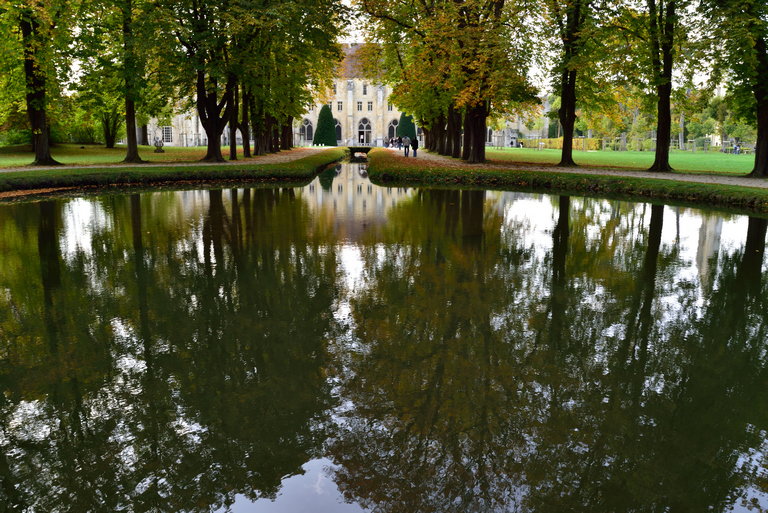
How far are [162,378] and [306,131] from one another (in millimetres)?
84819

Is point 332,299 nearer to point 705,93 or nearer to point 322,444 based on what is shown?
point 322,444

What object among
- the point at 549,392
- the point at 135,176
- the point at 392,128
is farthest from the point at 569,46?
the point at 392,128

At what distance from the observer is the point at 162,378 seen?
385 centimetres

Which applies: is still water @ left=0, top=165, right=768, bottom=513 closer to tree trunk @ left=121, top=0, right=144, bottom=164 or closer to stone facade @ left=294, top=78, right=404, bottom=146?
tree trunk @ left=121, top=0, right=144, bottom=164

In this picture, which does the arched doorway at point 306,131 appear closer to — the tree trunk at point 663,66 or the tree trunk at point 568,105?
the tree trunk at point 568,105

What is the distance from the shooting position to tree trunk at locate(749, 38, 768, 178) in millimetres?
19344

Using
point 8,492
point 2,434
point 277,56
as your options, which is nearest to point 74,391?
point 2,434

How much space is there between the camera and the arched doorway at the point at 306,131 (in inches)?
3339

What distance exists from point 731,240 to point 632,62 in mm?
15310

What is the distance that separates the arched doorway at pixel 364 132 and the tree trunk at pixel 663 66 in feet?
225

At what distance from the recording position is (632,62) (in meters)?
22.2

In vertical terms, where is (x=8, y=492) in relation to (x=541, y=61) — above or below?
below

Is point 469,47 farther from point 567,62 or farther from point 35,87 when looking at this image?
point 35,87

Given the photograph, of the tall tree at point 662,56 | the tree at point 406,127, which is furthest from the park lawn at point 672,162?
the tree at point 406,127
